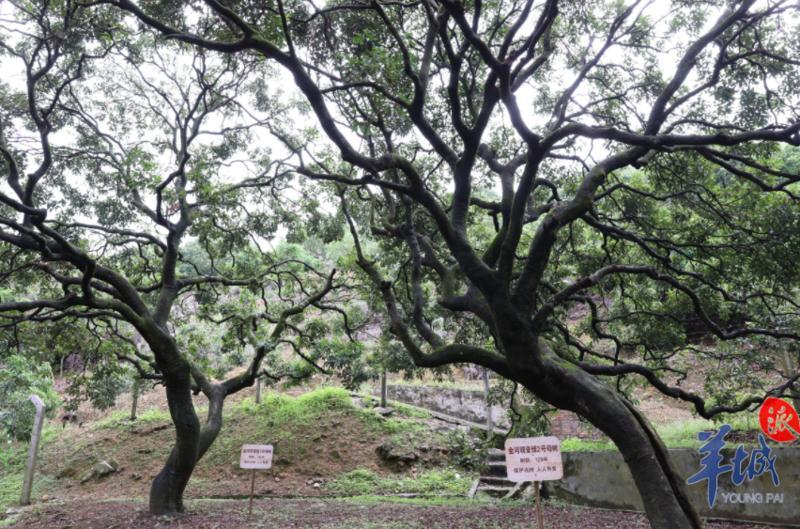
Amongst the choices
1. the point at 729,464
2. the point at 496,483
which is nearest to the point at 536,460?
the point at 729,464

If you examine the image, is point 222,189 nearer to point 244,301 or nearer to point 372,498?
point 244,301

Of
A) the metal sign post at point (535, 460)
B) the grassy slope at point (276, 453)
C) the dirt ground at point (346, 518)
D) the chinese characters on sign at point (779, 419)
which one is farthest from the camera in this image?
the grassy slope at point (276, 453)

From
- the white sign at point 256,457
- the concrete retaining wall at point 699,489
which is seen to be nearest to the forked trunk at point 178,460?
the white sign at point 256,457

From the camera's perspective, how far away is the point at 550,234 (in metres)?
4.88

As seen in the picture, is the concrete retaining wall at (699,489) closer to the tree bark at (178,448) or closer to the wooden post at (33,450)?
the tree bark at (178,448)

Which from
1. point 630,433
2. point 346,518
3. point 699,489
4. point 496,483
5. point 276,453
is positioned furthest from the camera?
point 276,453

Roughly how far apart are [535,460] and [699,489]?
11.8 ft

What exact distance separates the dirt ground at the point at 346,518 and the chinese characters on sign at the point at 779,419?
130cm

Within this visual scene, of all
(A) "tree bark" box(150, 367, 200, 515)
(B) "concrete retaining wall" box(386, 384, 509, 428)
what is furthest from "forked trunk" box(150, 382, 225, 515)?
(B) "concrete retaining wall" box(386, 384, 509, 428)

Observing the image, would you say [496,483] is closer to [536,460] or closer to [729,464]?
[729,464]

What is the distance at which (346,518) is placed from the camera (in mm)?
7715

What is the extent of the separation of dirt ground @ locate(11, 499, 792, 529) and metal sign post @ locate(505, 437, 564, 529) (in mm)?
1788

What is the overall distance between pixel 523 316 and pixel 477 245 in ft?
19.4

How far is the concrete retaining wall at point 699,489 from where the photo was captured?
663cm
